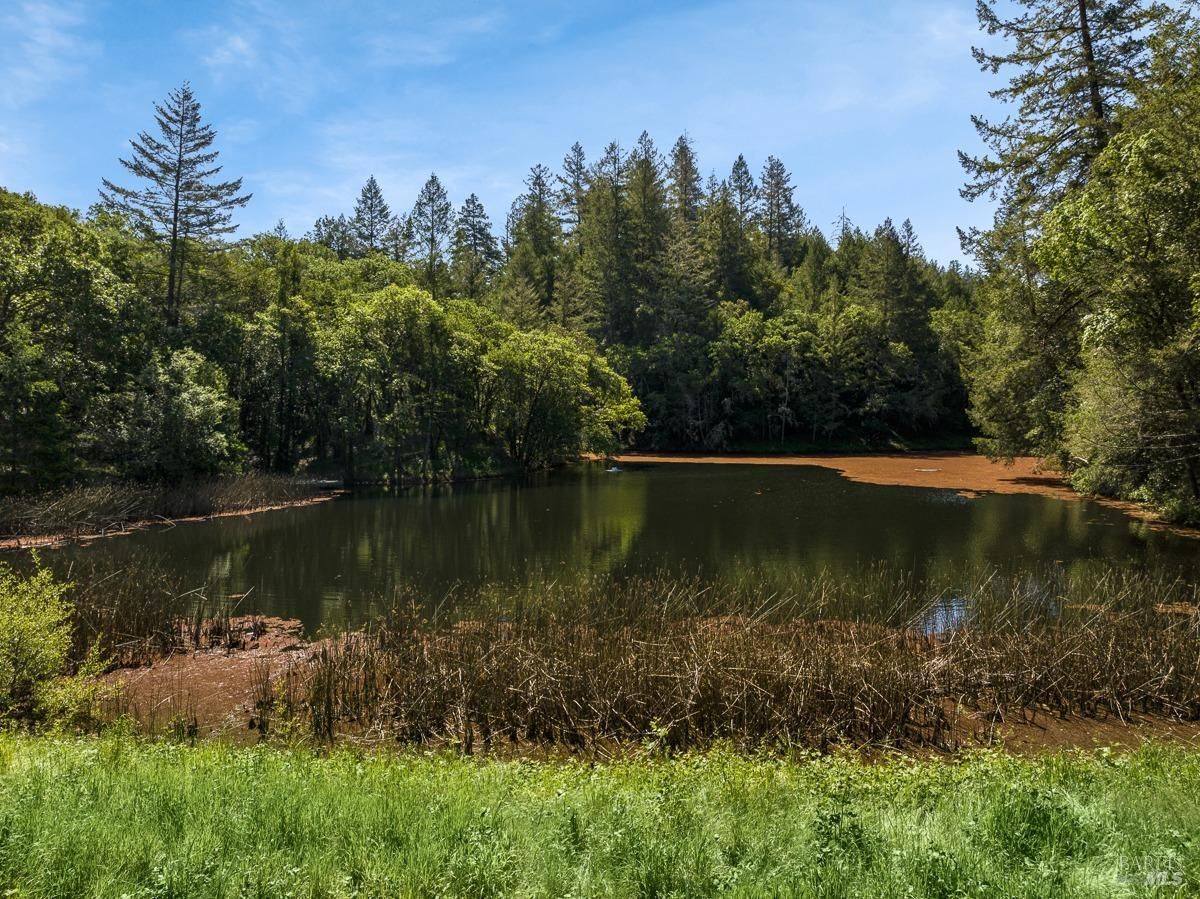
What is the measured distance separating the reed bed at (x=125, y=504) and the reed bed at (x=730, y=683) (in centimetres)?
1821

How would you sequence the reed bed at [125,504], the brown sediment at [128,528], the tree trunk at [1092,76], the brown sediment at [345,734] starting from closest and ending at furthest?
the brown sediment at [345,734] → the brown sediment at [128,528] → the reed bed at [125,504] → the tree trunk at [1092,76]

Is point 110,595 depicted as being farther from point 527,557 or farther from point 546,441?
point 546,441

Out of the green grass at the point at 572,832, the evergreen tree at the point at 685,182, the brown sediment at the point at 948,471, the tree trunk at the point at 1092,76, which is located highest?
the evergreen tree at the point at 685,182

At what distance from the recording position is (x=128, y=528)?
25.5 m

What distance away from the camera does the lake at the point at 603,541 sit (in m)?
18.4

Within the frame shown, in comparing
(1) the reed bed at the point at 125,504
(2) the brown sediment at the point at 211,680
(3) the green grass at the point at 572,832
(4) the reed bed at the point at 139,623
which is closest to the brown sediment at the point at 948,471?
(3) the green grass at the point at 572,832

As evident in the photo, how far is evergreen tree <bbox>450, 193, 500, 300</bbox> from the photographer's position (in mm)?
73438

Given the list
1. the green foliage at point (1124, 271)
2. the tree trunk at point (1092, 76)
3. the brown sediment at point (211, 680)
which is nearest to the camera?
the brown sediment at point (211, 680)

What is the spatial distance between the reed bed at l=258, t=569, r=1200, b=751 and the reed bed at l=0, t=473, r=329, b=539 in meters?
18.2

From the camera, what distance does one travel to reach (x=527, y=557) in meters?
21.0

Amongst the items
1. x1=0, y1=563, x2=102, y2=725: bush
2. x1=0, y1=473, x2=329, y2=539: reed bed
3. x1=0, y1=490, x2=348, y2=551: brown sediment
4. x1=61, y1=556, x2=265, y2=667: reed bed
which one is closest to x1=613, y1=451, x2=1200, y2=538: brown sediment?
x1=61, y1=556, x2=265, y2=667: reed bed

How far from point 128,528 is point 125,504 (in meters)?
1.25

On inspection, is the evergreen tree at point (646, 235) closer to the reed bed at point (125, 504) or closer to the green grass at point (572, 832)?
the reed bed at point (125, 504)

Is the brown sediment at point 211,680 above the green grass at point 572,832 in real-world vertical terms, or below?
below
